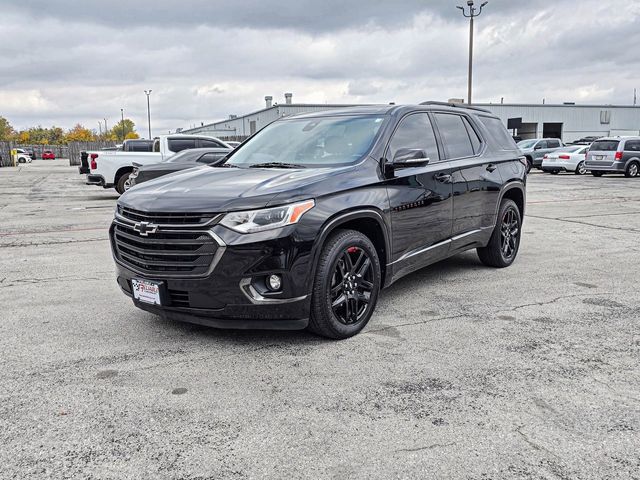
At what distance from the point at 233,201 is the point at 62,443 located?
5.71ft

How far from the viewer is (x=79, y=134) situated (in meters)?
145

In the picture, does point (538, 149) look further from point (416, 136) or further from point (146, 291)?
point (146, 291)

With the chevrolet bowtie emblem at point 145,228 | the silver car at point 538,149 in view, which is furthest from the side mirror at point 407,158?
the silver car at point 538,149

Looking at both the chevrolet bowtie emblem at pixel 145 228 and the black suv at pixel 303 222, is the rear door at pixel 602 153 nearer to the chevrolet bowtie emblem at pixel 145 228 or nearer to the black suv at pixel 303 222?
the black suv at pixel 303 222

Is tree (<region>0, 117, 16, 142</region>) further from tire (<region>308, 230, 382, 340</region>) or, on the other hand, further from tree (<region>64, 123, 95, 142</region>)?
tire (<region>308, 230, 382, 340</region>)

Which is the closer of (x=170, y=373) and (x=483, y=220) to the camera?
(x=170, y=373)

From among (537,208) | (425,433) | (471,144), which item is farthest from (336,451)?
(537,208)

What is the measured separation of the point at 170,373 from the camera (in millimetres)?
3566

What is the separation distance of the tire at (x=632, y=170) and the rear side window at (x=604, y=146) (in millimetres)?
995

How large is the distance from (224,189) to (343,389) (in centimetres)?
162

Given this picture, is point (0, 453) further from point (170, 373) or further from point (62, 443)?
point (170, 373)

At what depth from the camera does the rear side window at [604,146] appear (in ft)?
76.2

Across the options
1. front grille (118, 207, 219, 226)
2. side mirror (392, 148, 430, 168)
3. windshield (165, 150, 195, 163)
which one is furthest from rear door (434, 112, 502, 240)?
windshield (165, 150, 195, 163)

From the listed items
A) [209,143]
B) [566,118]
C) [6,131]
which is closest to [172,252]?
[209,143]
